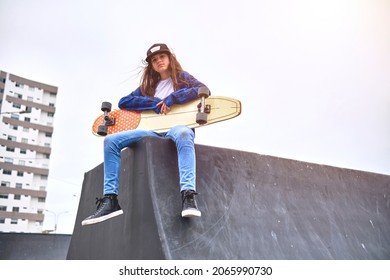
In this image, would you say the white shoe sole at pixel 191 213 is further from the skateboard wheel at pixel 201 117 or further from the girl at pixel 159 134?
the skateboard wheel at pixel 201 117

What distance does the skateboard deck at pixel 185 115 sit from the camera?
188cm

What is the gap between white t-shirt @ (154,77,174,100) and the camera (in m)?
2.05

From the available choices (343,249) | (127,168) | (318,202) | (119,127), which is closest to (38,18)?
(119,127)

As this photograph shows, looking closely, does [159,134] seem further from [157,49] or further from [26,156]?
[26,156]

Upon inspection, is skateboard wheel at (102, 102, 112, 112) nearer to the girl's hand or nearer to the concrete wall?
the girl's hand

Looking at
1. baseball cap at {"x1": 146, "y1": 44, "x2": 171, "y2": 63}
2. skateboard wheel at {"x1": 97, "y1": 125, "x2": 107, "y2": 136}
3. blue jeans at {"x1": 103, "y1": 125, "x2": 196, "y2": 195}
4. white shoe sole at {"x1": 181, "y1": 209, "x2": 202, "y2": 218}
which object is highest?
baseball cap at {"x1": 146, "y1": 44, "x2": 171, "y2": 63}

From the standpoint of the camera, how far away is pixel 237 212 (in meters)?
1.76

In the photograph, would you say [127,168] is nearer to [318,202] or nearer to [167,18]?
[318,202]

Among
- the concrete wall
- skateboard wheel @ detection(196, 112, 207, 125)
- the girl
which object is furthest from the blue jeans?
the concrete wall

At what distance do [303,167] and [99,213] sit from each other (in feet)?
4.47

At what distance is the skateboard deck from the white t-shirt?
0.12 meters

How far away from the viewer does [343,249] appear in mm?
1986

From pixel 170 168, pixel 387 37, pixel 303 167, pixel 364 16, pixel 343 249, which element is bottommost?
pixel 343 249

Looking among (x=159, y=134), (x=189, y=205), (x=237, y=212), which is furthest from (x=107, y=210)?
(x=237, y=212)
